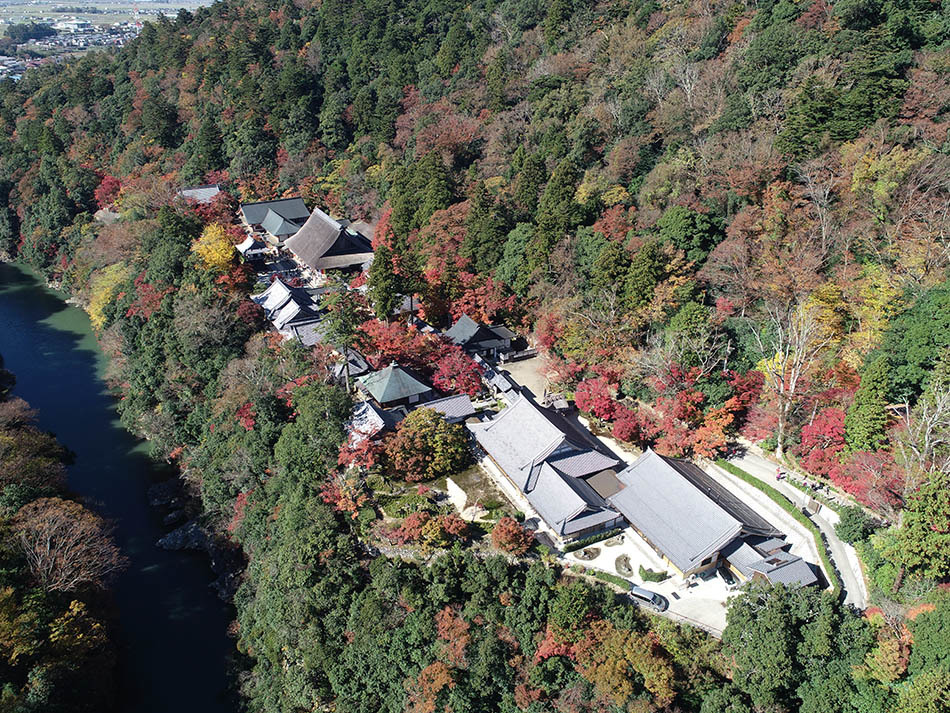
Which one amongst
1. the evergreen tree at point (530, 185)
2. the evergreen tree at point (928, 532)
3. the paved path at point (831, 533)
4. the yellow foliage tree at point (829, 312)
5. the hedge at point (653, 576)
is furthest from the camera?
the evergreen tree at point (530, 185)

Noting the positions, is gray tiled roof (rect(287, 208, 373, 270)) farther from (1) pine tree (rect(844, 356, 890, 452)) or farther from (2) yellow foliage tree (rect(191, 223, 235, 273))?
(1) pine tree (rect(844, 356, 890, 452))

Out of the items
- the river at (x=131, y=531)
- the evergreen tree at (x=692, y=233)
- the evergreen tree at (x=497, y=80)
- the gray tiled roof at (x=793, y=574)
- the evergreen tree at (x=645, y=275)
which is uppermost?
the evergreen tree at (x=497, y=80)

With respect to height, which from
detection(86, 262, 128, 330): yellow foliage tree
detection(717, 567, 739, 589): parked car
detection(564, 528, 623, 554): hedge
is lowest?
detection(86, 262, 128, 330): yellow foliage tree

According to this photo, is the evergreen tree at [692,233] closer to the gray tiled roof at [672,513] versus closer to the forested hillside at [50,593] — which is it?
the gray tiled roof at [672,513]

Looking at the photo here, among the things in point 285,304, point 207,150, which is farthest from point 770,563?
point 207,150

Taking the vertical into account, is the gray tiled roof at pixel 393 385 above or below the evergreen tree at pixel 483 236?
below

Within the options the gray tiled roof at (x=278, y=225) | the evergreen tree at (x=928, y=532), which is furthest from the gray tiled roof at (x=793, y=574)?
the gray tiled roof at (x=278, y=225)

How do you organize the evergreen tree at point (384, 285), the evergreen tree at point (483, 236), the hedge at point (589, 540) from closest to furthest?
1. the hedge at point (589, 540)
2. the evergreen tree at point (384, 285)
3. the evergreen tree at point (483, 236)

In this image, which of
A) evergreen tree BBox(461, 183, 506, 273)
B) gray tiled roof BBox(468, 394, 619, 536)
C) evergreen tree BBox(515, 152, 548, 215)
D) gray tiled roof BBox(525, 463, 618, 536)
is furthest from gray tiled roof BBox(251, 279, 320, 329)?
gray tiled roof BBox(525, 463, 618, 536)
